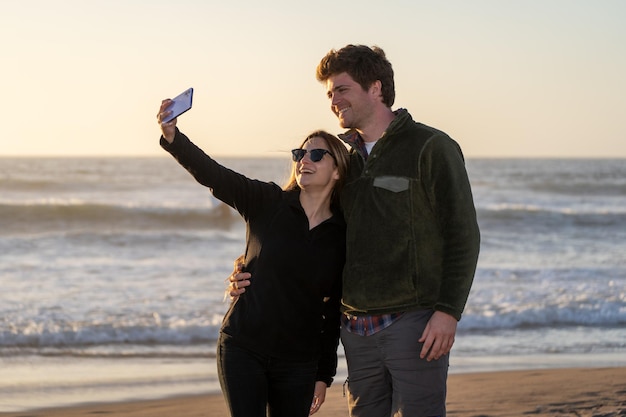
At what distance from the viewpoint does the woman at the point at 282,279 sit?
3695 mm

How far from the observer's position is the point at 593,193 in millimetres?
33219

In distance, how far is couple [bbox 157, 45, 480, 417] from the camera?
3.59 meters

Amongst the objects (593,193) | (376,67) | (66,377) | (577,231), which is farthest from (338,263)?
(593,193)

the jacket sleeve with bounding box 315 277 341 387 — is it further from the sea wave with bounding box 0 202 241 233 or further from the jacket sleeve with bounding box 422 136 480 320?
the sea wave with bounding box 0 202 241 233

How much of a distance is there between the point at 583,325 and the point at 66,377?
5709mm

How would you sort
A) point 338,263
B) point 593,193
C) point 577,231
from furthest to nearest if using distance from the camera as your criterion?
point 593,193
point 577,231
point 338,263

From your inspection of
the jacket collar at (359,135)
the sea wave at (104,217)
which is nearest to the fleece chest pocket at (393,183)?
the jacket collar at (359,135)

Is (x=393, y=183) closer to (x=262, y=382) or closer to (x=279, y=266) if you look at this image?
(x=279, y=266)

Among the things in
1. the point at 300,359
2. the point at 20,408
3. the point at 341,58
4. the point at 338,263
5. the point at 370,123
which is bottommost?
the point at 20,408

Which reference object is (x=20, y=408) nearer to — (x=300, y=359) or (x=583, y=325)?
(x=300, y=359)

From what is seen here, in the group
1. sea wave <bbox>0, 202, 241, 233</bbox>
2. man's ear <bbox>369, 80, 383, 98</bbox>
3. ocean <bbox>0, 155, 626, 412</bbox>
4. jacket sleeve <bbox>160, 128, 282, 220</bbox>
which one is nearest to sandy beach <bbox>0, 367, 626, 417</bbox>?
ocean <bbox>0, 155, 626, 412</bbox>

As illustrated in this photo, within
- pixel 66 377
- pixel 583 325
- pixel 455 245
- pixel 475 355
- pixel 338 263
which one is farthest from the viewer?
pixel 583 325

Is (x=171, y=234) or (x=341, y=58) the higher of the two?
(x=341, y=58)

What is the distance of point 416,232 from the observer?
3.59m
